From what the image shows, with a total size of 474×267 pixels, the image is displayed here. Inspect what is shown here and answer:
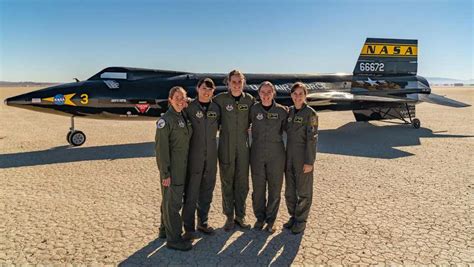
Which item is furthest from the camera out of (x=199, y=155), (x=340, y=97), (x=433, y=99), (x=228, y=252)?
(x=433, y=99)

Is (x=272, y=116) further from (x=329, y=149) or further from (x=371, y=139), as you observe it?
(x=371, y=139)

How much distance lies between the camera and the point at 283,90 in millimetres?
12945

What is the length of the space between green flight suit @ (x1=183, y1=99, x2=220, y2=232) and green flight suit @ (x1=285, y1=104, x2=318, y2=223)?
1.09 m

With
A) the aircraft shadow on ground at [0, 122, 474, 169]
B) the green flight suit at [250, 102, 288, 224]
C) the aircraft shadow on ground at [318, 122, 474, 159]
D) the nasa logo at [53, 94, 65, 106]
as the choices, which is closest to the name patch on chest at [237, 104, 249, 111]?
the green flight suit at [250, 102, 288, 224]

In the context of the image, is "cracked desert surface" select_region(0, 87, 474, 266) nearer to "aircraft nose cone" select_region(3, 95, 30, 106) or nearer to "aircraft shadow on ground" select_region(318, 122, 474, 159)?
"aircraft shadow on ground" select_region(318, 122, 474, 159)

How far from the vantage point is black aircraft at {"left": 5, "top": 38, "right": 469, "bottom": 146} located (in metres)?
9.95

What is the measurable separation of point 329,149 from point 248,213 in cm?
566

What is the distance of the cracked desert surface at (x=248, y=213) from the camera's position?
3.88 m

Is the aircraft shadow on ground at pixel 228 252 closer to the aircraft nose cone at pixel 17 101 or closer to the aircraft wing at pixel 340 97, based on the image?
the aircraft nose cone at pixel 17 101

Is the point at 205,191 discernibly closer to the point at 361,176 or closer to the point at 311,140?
the point at 311,140

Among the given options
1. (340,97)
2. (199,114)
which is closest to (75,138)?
(199,114)

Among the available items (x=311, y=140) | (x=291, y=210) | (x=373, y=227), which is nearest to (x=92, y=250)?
(x=291, y=210)

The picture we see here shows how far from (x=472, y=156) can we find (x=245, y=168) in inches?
317

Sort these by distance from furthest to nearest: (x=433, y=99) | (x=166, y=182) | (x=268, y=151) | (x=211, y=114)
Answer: (x=433, y=99) → (x=268, y=151) → (x=211, y=114) → (x=166, y=182)
